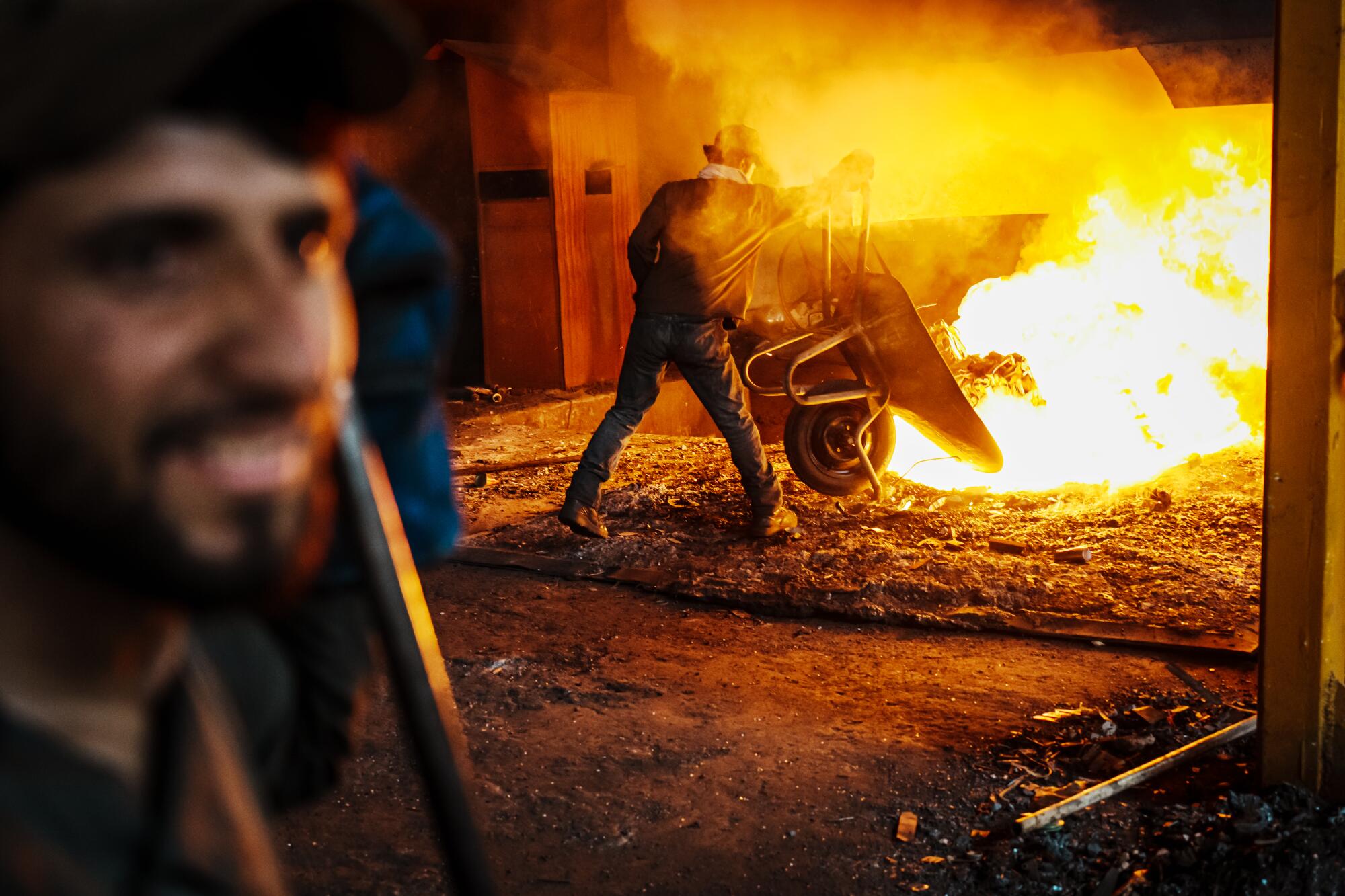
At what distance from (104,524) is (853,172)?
6.34 m

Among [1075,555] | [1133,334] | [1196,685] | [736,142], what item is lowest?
[1196,685]

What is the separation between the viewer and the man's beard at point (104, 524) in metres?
0.75

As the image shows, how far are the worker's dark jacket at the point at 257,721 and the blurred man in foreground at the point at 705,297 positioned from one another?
17.8 ft

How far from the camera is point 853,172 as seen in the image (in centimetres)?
670

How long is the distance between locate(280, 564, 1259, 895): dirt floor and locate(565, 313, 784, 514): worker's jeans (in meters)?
1.14

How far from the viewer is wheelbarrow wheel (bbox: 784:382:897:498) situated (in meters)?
Result: 7.43

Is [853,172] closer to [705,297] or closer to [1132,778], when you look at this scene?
[705,297]

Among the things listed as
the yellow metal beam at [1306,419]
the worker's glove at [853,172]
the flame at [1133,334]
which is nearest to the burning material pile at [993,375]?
the flame at [1133,334]

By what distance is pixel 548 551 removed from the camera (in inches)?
269

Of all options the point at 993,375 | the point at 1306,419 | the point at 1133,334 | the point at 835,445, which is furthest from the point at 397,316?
the point at 1133,334

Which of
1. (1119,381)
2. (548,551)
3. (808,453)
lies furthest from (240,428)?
(1119,381)

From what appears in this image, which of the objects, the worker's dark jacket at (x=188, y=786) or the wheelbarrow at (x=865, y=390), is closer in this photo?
the worker's dark jacket at (x=188, y=786)

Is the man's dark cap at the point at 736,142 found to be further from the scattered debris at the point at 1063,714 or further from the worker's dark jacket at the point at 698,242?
the scattered debris at the point at 1063,714

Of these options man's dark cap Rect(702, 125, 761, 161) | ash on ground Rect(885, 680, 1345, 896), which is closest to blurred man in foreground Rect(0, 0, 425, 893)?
ash on ground Rect(885, 680, 1345, 896)
